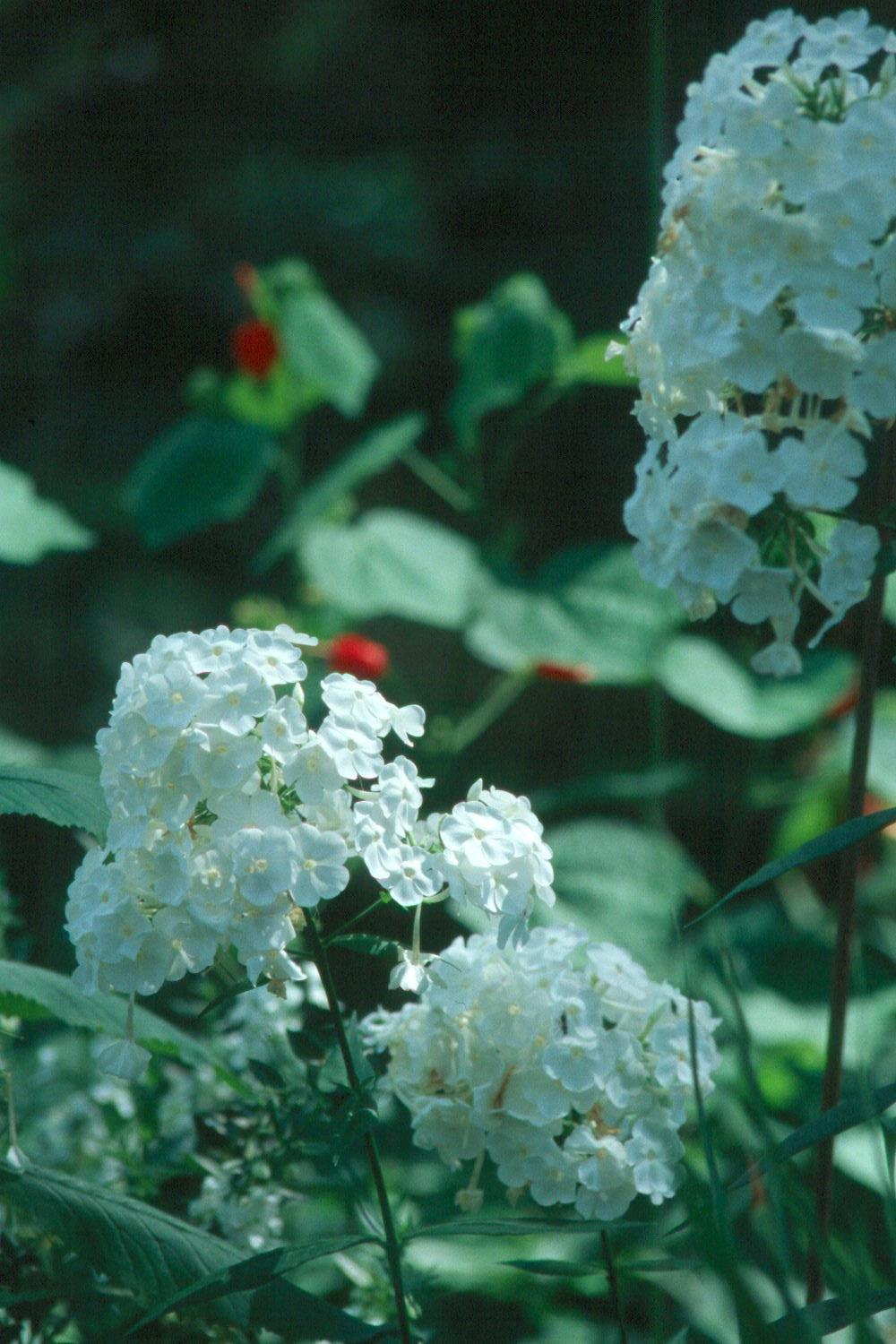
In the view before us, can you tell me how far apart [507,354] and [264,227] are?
1452 millimetres

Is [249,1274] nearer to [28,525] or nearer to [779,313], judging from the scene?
[779,313]

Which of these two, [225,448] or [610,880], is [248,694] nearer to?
[610,880]

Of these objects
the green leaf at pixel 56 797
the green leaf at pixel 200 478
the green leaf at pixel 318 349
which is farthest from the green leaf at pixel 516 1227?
the green leaf at pixel 318 349

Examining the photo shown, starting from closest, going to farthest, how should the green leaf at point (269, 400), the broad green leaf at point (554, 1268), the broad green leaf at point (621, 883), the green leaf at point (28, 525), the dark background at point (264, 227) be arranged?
the broad green leaf at point (554, 1268), the green leaf at point (28, 525), the broad green leaf at point (621, 883), the green leaf at point (269, 400), the dark background at point (264, 227)

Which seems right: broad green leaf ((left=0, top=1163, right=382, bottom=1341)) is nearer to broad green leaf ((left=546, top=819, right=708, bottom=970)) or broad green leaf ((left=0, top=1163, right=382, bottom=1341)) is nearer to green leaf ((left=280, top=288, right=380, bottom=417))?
broad green leaf ((left=546, top=819, right=708, bottom=970))

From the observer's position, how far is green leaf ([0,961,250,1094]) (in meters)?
0.74

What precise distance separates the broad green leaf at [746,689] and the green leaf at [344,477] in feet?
1.18

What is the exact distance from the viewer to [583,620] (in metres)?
1.49

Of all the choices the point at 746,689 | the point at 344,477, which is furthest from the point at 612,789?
the point at 344,477

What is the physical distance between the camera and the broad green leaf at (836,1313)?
1.69 ft

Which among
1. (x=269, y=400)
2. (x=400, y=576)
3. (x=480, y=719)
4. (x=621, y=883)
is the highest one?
(x=269, y=400)

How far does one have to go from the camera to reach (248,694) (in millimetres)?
589

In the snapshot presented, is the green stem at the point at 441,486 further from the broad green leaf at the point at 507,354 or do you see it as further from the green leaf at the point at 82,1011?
the green leaf at the point at 82,1011

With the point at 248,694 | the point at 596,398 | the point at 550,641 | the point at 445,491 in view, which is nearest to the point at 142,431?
the point at 596,398
